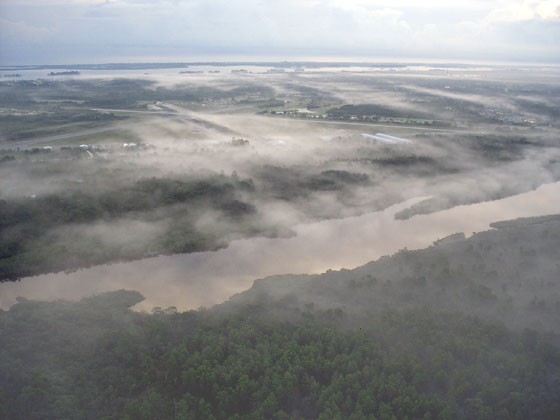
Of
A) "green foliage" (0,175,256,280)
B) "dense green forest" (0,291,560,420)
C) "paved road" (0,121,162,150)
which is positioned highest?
"paved road" (0,121,162,150)

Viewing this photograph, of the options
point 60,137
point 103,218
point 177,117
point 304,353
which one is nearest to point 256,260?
point 304,353

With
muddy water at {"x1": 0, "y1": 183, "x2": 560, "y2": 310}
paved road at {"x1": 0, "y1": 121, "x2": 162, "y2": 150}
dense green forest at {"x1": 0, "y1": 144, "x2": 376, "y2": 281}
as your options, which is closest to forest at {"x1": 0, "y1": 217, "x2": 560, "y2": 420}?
Answer: muddy water at {"x1": 0, "y1": 183, "x2": 560, "y2": 310}

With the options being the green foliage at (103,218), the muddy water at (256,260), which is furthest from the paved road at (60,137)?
the muddy water at (256,260)

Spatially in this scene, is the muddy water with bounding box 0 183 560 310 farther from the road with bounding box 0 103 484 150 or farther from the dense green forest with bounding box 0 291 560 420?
the road with bounding box 0 103 484 150

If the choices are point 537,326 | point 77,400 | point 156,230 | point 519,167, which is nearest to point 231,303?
point 77,400

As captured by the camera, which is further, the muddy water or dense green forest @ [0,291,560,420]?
the muddy water

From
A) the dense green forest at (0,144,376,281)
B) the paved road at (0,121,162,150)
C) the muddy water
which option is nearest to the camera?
the muddy water

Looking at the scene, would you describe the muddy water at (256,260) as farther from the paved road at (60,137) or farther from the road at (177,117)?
the paved road at (60,137)

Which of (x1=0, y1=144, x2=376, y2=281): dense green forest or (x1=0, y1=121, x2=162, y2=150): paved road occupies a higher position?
(x1=0, y1=121, x2=162, y2=150): paved road
